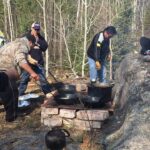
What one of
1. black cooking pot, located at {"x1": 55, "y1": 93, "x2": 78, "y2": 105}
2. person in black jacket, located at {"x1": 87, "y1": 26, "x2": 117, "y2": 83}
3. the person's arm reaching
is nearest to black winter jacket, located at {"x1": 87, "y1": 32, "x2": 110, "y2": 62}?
person in black jacket, located at {"x1": 87, "y1": 26, "x2": 117, "y2": 83}

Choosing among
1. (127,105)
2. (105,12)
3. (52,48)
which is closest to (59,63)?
(52,48)

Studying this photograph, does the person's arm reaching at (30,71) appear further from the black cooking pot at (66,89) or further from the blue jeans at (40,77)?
the blue jeans at (40,77)

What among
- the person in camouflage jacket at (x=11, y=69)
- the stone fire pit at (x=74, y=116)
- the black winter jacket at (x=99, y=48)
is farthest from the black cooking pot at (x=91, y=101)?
the black winter jacket at (x=99, y=48)

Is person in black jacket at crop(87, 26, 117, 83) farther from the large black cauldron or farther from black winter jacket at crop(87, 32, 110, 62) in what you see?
the large black cauldron

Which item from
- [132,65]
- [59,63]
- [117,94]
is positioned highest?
[132,65]

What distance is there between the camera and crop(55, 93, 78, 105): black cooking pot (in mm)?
6914

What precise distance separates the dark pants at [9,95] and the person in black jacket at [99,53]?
2029 millimetres

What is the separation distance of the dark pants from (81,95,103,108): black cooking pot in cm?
138

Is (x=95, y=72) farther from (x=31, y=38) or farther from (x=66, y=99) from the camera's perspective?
(x=66, y=99)

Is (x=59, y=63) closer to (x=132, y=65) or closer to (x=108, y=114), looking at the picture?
(x=132, y=65)

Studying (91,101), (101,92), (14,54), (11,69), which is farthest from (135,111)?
(11,69)

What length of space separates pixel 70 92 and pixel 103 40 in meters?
2.25

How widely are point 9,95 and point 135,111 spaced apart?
2756 millimetres

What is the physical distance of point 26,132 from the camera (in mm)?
6695
